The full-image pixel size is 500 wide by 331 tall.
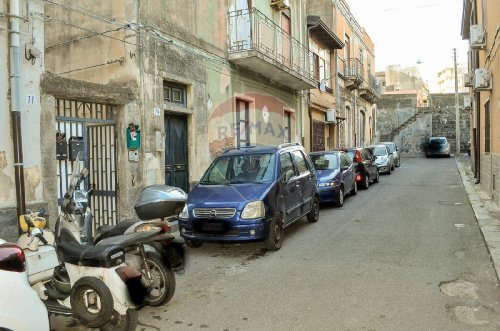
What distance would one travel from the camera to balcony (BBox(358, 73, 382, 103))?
28.6 meters

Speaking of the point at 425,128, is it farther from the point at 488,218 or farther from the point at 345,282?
the point at 345,282

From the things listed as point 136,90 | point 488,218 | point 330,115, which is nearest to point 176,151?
point 136,90

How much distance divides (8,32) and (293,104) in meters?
12.6

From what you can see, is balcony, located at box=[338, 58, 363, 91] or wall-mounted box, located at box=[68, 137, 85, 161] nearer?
wall-mounted box, located at box=[68, 137, 85, 161]

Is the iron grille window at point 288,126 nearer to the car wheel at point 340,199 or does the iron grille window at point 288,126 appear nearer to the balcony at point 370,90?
the car wheel at point 340,199

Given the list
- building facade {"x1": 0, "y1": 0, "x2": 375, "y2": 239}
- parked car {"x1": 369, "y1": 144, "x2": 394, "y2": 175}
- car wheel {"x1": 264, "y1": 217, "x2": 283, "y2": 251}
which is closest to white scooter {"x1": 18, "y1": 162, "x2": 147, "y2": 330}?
building facade {"x1": 0, "y1": 0, "x2": 375, "y2": 239}

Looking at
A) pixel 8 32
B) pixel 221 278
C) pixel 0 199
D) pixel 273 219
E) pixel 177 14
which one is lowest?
pixel 221 278

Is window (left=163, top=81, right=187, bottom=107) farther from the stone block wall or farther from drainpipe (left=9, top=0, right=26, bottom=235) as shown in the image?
the stone block wall

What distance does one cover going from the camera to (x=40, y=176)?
669 centimetres

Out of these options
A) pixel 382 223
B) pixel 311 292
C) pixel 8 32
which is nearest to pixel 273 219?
pixel 311 292

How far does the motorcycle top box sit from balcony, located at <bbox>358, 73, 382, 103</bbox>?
2528cm

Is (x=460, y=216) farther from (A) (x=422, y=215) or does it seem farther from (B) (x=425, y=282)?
(B) (x=425, y=282)

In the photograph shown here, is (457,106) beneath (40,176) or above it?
above

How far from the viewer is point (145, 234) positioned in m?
4.19
